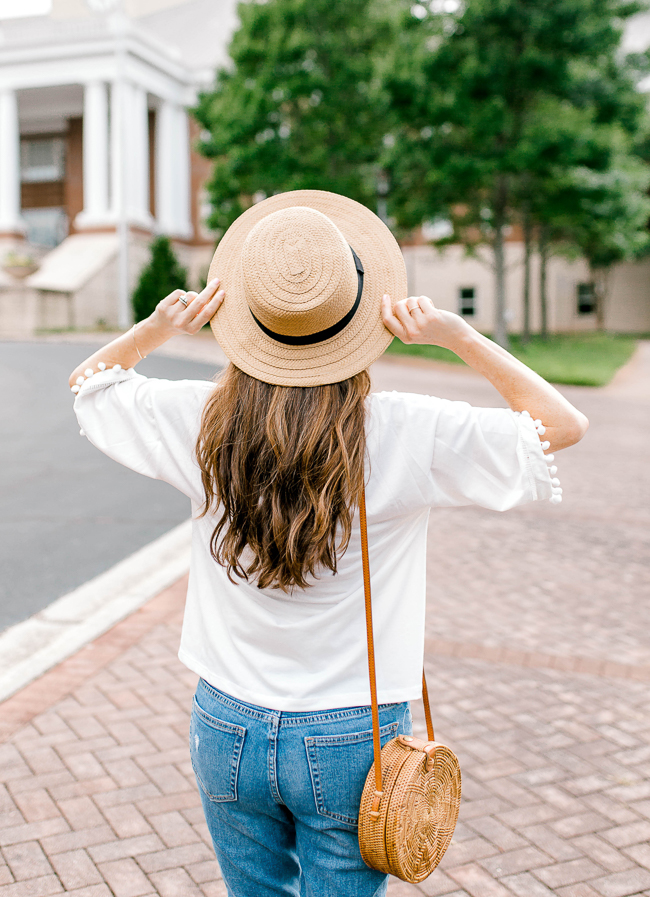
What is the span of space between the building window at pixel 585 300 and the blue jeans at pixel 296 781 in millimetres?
42368

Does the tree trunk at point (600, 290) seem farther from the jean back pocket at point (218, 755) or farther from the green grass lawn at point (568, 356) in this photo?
the jean back pocket at point (218, 755)

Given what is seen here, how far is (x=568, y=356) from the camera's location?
82.1 ft

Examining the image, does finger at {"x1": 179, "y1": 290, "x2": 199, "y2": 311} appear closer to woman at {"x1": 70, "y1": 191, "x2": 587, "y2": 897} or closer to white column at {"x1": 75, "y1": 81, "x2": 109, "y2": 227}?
woman at {"x1": 70, "y1": 191, "x2": 587, "y2": 897}

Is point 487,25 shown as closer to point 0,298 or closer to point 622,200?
point 622,200

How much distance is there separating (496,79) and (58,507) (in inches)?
662

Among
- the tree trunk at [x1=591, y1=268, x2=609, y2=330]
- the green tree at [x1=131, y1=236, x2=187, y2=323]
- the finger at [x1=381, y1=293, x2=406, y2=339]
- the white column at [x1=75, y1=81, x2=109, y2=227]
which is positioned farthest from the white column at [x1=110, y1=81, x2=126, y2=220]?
the finger at [x1=381, y1=293, x2=406, y2=339]

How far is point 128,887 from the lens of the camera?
110 inches

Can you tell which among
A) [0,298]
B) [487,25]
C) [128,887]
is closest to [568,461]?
Answer: [128,887]

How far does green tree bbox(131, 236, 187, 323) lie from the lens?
28.3 metres

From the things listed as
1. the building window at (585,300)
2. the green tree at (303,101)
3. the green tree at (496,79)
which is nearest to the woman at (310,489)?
the green tree at (496,79)

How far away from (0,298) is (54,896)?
23994 millimetres

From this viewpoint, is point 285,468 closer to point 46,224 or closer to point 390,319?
point 390,319

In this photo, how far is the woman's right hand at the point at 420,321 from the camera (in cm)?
156

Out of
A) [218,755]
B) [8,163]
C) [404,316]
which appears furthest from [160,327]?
[8,163]
